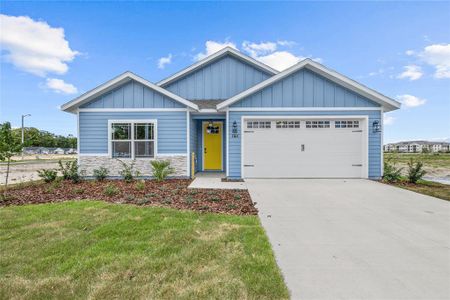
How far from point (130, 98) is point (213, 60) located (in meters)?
4.85

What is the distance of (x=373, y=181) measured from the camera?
9336 millimetres

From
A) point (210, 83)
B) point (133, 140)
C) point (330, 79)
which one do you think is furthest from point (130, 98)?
point (330, 79)

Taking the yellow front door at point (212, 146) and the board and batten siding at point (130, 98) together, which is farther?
→ the yellow front door at point (212, 146)

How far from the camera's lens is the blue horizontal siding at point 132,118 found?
392 inches

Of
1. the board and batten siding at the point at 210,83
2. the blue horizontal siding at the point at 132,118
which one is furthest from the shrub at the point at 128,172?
the board and batten siding at the point at 210,83

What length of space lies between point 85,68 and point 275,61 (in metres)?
14.0

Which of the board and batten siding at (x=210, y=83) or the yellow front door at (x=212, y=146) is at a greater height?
the board and batten siding at (x=210, y=83)

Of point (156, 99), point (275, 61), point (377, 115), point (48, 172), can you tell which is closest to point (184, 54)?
point (275, 61)

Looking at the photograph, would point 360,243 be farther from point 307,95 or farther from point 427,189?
point 307,95

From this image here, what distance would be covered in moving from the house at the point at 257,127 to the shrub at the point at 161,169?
386 millimetres

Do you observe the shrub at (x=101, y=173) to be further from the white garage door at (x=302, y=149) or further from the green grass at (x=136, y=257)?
the white garage door at (x=302, y=149)

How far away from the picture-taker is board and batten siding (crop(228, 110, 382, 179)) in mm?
9719

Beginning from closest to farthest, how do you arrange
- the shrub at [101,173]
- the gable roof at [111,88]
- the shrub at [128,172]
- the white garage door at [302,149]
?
the shrub at [128,172] < the gable roof at [111,88] < the shrub at [101,173] < the white garage door at [302,149]

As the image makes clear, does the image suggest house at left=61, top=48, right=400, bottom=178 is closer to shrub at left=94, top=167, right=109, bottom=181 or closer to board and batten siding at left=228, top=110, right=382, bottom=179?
board and batten siding at left=228, top=110, right=382, bottom=179
